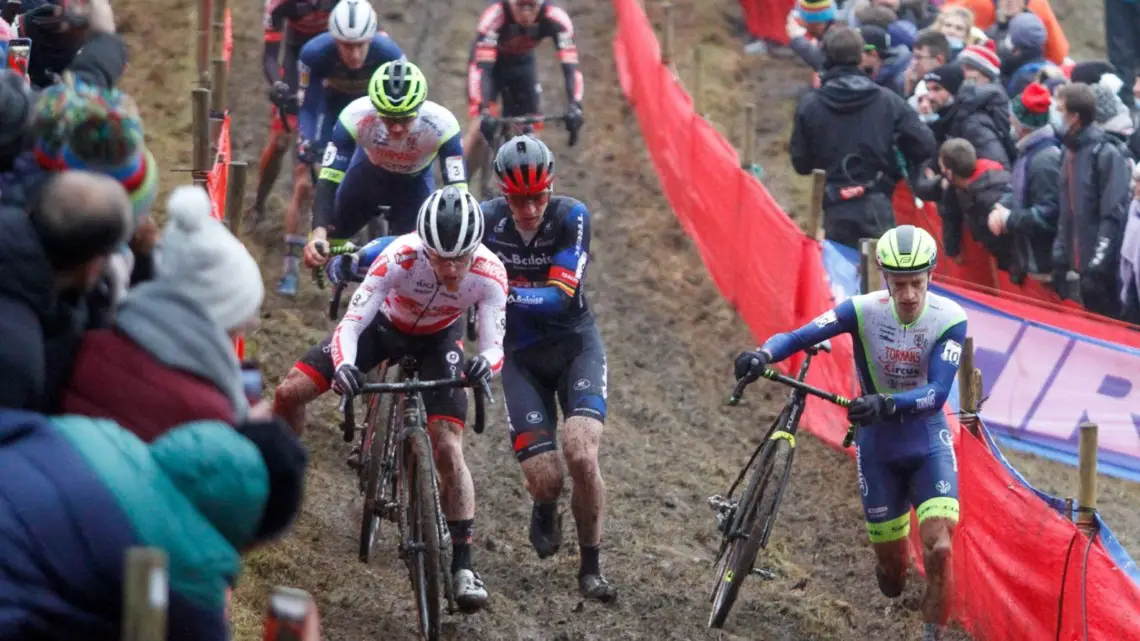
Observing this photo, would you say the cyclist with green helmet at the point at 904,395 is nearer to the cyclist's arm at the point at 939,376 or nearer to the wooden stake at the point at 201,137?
the cyclist's arm at the point at 939,376

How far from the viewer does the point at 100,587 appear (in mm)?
3658

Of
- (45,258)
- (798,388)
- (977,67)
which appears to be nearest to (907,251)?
(798,388)

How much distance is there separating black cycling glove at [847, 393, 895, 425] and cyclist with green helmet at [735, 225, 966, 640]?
1cm

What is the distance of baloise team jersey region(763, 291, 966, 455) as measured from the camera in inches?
341

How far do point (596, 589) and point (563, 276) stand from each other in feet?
5.76

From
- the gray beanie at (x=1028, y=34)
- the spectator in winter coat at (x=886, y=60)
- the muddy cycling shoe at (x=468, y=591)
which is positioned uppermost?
the gray beanie at (x=1028, y=34)

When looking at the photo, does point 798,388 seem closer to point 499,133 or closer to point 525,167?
point 525,167

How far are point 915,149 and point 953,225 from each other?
703 millimetres

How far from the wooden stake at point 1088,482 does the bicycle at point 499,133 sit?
247 inches

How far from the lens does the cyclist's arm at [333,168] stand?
10.2 metres

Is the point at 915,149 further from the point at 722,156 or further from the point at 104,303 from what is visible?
the point at 104,303

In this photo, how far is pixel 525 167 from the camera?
8.62 meters

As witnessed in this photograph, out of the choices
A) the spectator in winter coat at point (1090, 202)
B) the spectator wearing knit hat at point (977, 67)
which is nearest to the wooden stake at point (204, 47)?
the spectator wearing knit hat at point (977, 67)

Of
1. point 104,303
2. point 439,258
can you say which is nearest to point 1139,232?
point 439,258
